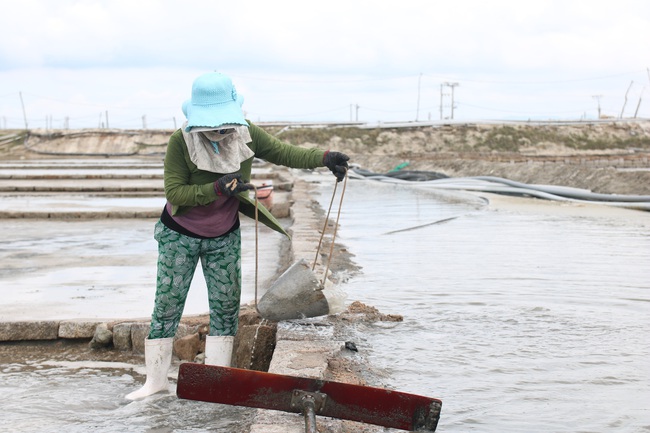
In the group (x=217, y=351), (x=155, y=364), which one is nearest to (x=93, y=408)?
(x=155, y=364)

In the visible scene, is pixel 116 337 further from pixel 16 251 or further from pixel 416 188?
pixel 416 188

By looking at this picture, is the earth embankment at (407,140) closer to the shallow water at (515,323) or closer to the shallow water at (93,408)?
the shallow water at (515,323)

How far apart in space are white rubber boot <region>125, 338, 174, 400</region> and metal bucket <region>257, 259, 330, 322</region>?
0.74 meters

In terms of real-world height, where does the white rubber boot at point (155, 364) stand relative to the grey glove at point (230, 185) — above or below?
below

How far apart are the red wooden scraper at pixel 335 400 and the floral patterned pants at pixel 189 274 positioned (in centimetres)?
76

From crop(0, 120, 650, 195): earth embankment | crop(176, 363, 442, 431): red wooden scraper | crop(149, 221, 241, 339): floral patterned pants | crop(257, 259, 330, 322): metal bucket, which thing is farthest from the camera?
crop(0, 120, 650, 195): earth embankment

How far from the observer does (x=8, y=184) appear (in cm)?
2173

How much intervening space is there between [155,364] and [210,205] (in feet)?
2.92

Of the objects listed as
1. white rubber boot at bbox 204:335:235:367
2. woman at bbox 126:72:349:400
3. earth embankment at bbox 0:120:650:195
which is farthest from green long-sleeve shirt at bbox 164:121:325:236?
earth embankment at bbox 0:120:650:195

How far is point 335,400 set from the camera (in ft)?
12.0

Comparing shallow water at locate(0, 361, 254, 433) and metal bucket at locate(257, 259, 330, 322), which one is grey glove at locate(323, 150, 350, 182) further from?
shallow water at locate(0, 361, 254, 433)

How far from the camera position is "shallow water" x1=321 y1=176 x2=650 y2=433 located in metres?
4.17

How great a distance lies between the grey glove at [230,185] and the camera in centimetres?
409

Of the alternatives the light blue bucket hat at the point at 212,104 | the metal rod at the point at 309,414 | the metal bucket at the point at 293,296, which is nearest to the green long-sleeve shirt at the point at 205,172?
the light blue bucket hat at the point at 212,104
